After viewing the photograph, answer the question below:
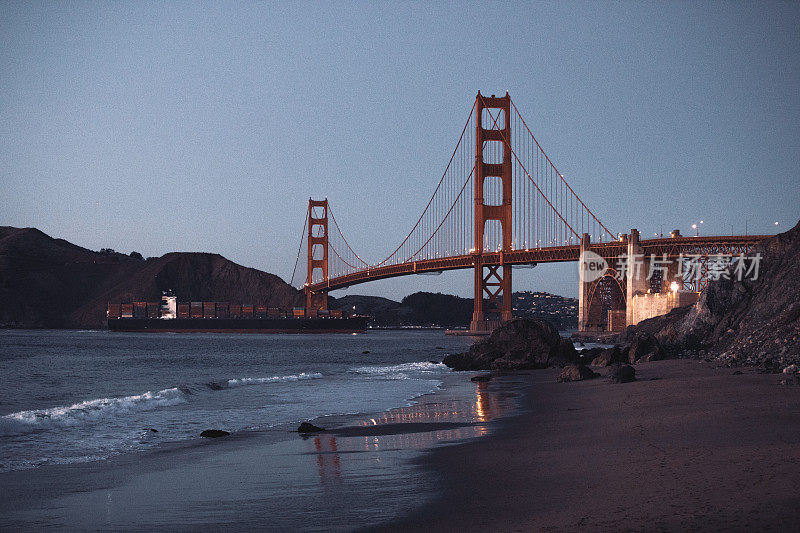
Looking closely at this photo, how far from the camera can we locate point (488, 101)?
80312 millimetres

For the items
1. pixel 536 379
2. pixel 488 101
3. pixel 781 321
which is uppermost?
pixel 488 101

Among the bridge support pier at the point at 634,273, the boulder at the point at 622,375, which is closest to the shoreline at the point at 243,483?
the boulder at the point at 622,375

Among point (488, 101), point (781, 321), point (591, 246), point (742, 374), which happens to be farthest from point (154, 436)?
point (488, 101)

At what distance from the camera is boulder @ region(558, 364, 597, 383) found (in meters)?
19.3

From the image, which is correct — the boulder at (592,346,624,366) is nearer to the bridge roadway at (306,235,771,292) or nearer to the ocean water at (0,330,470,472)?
the ocean water at (0,330,470,472)

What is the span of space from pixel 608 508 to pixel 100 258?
19271cm

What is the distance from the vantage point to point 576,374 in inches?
762

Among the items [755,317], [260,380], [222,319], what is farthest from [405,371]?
[222,319]

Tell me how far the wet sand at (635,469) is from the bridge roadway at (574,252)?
54346mm

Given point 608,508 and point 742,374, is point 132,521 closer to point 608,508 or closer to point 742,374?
point 608,508

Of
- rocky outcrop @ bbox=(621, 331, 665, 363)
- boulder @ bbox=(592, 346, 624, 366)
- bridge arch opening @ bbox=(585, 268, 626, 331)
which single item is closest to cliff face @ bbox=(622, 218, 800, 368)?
rocky outcrop @ bbox=(621, 331, 665, 363)

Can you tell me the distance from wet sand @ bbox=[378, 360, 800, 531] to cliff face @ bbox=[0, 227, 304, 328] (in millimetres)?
139608

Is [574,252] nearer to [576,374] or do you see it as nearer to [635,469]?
[576,374]

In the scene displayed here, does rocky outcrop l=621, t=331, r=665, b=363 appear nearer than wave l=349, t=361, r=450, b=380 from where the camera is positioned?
Yes
